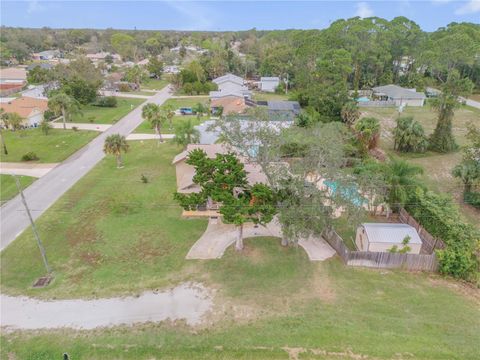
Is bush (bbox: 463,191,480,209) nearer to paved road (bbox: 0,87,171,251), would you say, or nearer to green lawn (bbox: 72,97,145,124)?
paved road (bbox: 0,87,171,251)

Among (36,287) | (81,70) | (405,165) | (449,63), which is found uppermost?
(449,63)

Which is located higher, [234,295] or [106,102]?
[106,102]

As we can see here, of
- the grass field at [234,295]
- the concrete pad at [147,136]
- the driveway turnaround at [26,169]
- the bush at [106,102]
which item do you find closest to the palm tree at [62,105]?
the concrete pad at [147,136]

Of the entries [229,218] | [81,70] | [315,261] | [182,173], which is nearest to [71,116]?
[81,70]

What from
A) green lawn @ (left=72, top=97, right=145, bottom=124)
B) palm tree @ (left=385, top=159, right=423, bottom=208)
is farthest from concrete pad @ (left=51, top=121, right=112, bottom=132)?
palm tree @ (left=385, top=159, right=423, bottom=208)

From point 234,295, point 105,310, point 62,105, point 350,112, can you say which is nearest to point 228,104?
point 350,112

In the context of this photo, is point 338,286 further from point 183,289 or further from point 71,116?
point 71,116

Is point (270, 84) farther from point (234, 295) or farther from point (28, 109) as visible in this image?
point (234, 295)
